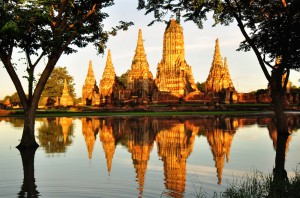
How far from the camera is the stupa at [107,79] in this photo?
303 ft

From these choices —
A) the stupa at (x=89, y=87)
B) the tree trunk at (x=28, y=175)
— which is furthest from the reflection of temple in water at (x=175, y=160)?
the stupa at (x=89, y=87)

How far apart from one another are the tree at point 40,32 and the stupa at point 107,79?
72703 mm

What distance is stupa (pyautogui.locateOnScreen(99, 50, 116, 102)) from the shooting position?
303 ft

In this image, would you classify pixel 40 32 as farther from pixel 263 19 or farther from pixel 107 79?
Answer: pixel 107 79

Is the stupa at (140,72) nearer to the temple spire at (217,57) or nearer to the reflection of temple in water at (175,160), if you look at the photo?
the temple spire at (217,57)

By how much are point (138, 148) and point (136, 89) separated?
69895 mm

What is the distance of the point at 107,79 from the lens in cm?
9388

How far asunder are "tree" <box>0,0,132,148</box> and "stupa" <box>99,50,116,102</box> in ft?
239

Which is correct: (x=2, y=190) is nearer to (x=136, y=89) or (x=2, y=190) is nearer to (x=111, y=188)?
(x=111, y=188)

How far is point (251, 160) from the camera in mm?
12367

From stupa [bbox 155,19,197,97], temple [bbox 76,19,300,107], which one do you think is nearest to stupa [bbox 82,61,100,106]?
temple [bbox 76,19,300,107]

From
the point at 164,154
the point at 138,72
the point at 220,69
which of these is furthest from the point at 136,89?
the point at 164,154

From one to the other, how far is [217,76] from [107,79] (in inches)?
1088

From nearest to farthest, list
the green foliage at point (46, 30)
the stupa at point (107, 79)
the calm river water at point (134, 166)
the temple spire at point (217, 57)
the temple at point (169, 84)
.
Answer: the calm river water at point (134, 166) → the green foliage at point (46, 30) → the temple at point (169, 84) → the stupa at point (107, 79) → the temple spire at point (217, 57)
